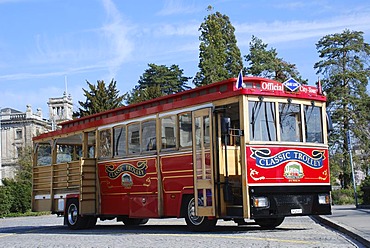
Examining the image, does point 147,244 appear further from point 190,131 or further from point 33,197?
point 33,197

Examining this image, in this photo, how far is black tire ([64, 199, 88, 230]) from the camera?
2038 centimetres

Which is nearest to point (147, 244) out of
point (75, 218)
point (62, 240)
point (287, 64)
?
point (62, 240)

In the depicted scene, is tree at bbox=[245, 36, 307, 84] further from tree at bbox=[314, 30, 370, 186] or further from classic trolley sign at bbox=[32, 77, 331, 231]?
classic trolley sign at bbox=[32, 77, 331, 231]

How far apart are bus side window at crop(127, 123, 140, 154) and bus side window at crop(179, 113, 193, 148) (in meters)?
2.19

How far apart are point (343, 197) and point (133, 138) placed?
26.1 m

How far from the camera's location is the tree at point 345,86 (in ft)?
168

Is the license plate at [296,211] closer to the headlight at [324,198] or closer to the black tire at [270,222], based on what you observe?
the headlight at [324,198]

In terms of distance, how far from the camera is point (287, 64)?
198ft

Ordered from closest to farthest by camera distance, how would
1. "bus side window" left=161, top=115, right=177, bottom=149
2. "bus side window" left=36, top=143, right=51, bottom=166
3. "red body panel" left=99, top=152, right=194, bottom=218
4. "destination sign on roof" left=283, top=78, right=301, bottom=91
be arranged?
1. "destination sign on roof" left=283, top=78, right=301, bottom=91
2. "red body panel" left=99, top=152, right=194, bottom=218
3. "bus side window" left=161, top=115, right=177, bottom=149
4. "bus side window" left=36, top=143, right=51, bottom=166

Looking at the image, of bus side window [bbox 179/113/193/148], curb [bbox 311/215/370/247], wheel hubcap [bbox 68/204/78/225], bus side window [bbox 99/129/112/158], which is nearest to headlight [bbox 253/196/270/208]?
curb [bbox 311/215/370/247]

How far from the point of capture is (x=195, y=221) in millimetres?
15844

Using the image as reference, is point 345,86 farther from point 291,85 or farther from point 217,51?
point 291,85

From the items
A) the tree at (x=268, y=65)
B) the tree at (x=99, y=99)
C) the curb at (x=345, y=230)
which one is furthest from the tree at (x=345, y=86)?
the curb at (x=345, y=230)

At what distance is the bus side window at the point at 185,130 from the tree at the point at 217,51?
39.7 m
